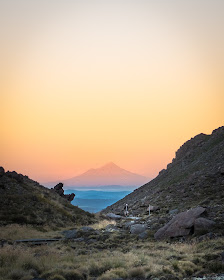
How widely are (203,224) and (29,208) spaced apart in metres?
21.1

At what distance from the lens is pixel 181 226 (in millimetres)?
22984

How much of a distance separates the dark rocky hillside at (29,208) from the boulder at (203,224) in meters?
17.5

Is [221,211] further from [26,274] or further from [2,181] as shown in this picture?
[2,181]

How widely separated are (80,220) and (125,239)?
17029 mm

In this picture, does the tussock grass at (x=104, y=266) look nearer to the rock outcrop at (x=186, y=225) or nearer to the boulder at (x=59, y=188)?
the rock outcrop at (x=186, y=225)

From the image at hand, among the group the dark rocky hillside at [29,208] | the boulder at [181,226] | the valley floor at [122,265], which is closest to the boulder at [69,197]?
the dark rocky hillside at [29,208]

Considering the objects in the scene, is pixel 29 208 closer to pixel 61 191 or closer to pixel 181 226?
pixel 181 226

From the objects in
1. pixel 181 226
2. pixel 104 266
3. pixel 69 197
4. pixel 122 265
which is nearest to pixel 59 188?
pixel 69 197

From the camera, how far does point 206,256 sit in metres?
15.4

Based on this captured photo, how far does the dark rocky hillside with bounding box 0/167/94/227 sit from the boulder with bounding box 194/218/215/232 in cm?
1749

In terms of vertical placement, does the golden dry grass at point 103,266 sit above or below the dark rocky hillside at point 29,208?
below

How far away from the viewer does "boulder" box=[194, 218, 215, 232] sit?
21.9 metres

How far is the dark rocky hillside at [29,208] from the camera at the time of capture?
3284 cm

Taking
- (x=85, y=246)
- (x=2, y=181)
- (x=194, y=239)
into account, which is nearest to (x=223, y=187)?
(x=194, y=239)
